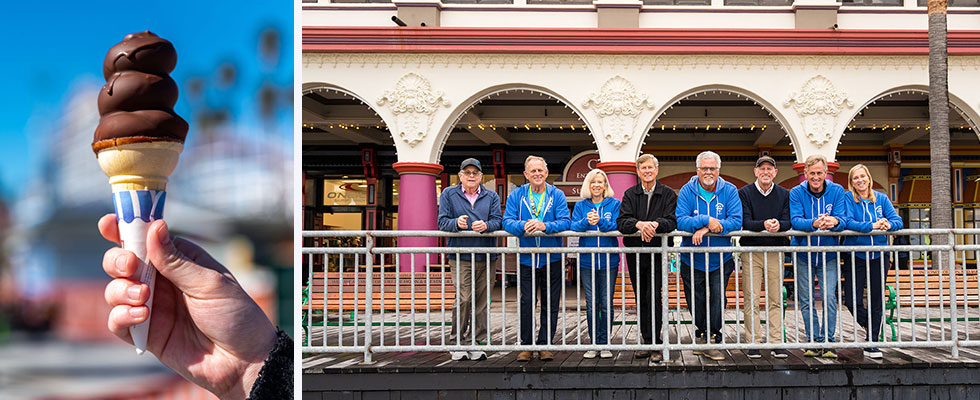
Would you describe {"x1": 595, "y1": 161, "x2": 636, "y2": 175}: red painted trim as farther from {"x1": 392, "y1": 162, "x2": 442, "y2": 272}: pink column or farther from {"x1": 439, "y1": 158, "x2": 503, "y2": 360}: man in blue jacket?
{"x1": 439, "y1": 158, "x2": 503, "y2": 360}: man in blue jacket

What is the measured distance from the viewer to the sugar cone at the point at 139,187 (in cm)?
104

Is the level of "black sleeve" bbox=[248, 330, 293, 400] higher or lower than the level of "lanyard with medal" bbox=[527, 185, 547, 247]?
lower

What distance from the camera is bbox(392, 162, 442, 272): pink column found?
1269cm

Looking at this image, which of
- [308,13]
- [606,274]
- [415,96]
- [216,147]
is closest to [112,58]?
[216,147]

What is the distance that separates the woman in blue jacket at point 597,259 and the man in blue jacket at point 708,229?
561 mm

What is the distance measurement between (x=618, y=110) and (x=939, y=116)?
5064 millimetres

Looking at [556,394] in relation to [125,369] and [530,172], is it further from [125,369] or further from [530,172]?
[125,369]

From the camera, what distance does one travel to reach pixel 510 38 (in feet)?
40.9

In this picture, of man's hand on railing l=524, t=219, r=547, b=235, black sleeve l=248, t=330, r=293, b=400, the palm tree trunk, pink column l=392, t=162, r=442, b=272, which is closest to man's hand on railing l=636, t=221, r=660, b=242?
man's hand on railing l=524, t=219, r=547, b=235

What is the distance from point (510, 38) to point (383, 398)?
8.53m

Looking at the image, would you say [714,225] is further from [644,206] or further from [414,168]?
[414,168]

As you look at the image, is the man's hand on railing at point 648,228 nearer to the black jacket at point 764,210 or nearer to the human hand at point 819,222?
the black jacket at point 764,210

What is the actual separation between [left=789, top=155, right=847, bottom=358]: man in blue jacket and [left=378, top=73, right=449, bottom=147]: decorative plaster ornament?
306 inches

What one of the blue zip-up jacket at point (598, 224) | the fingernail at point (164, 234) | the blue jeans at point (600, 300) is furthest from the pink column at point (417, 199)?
the fingernail at point (164, 234)
